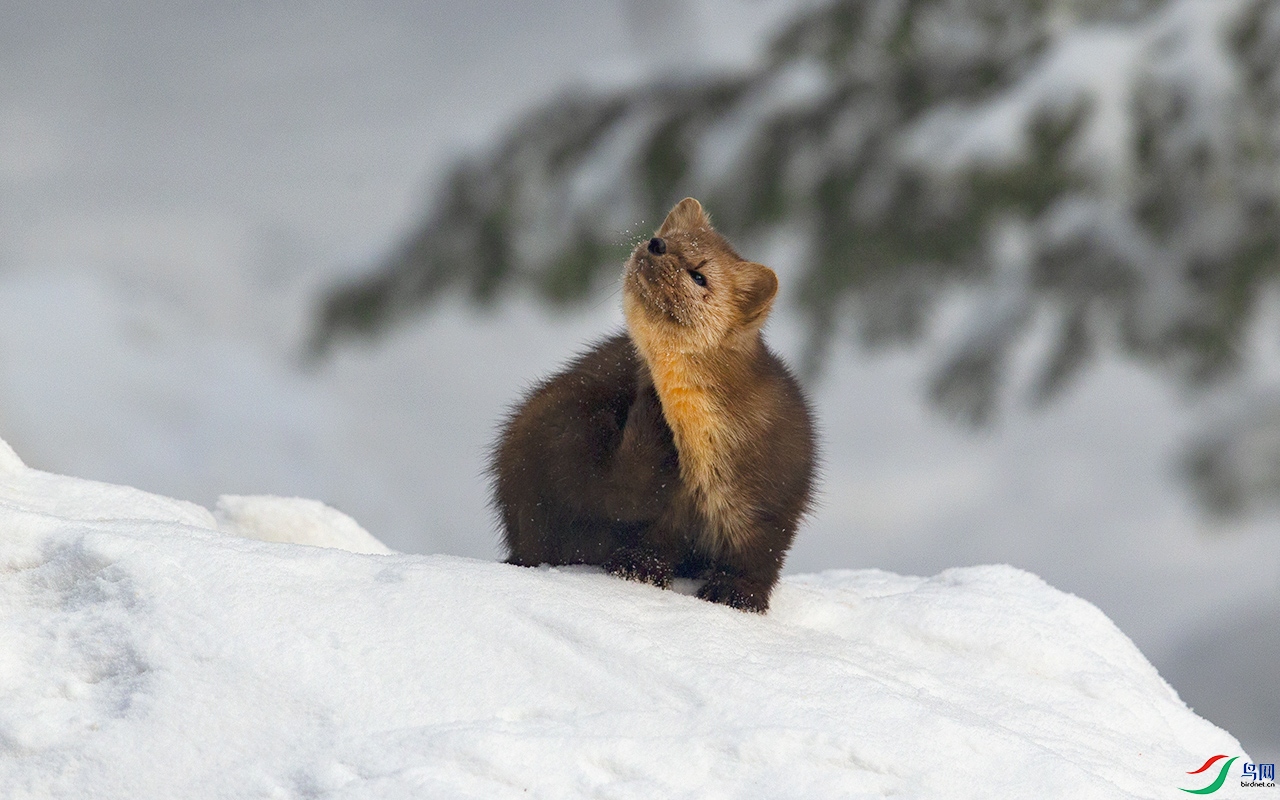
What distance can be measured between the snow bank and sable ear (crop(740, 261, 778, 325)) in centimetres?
63

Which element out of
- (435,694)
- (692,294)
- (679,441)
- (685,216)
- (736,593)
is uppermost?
(685,216)

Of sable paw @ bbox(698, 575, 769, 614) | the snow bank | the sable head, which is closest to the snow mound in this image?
the snow bank

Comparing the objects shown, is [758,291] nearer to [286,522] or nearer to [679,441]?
[679,441]

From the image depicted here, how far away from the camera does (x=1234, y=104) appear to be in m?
4.47

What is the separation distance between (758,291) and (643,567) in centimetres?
68

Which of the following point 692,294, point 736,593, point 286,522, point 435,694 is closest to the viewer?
point 435,694

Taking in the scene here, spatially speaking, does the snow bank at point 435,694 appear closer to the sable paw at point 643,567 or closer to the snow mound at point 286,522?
the sable paw at point 643,567

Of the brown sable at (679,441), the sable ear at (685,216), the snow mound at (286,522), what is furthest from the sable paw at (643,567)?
the snow mound at (286,522)

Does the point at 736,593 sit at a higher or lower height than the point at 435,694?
higher

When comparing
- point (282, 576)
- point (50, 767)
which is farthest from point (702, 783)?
point (50, 767)

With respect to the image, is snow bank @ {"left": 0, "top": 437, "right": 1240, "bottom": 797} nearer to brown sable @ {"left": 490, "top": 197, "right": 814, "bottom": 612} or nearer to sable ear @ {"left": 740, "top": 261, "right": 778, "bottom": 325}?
brown sable @ {"left": 490, "top": 197, "right": 814, "bottom": 612}

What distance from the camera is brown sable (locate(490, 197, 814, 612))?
8.43 ft

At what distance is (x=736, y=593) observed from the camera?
8.98 ft

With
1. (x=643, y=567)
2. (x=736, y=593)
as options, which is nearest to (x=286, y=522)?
(x=643, y=567)
